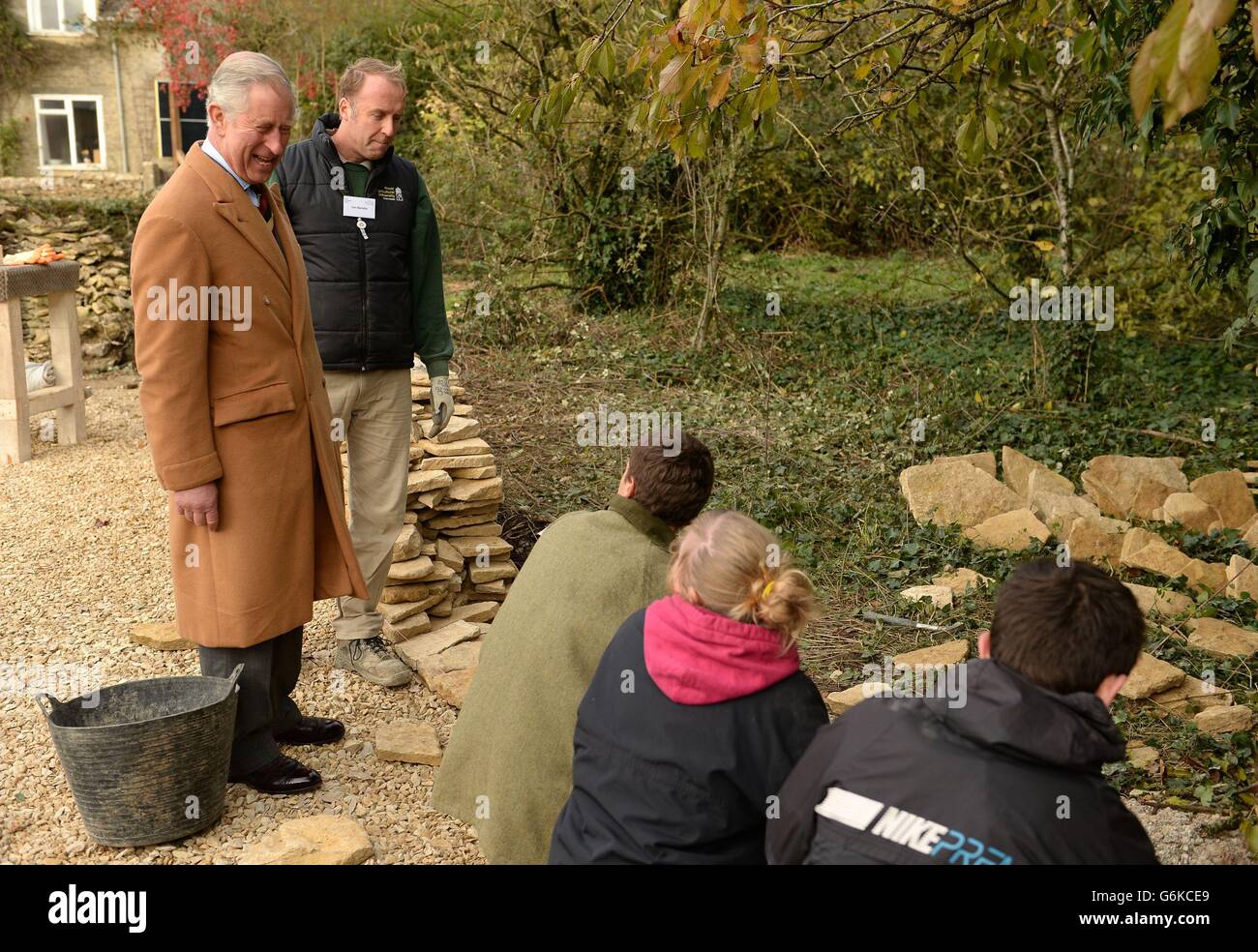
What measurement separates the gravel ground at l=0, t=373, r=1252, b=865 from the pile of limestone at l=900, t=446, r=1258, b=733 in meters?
1.18

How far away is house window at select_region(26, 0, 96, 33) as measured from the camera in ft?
69.3

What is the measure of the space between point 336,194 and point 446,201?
7.57 metres

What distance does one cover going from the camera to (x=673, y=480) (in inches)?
112

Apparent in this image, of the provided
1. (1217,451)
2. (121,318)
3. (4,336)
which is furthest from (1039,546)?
(121,318)

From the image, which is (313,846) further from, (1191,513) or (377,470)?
(1191,513)

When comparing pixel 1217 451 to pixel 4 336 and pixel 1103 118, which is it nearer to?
pixel 1103 118

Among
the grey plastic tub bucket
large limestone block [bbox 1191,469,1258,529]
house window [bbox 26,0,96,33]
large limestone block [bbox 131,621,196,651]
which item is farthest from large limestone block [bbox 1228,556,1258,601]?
house window [bbox 26,0,96,33]

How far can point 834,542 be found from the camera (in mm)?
6105

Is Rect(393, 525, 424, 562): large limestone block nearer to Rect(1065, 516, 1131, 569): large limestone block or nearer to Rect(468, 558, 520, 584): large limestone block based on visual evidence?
Rect(468, 558, 520, 584): large limestone block

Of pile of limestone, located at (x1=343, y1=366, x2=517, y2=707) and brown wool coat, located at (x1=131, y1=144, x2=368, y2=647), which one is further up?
brown wool coat, located at (x1=131, y1=144, x2=368, y2=647)

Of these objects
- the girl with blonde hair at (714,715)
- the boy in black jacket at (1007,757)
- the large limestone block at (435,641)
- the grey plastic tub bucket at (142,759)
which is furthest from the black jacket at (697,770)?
the large limestone block at (435,641)

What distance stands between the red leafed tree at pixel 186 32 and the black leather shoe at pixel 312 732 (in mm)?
14897

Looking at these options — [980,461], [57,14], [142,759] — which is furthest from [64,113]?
[142,759]
